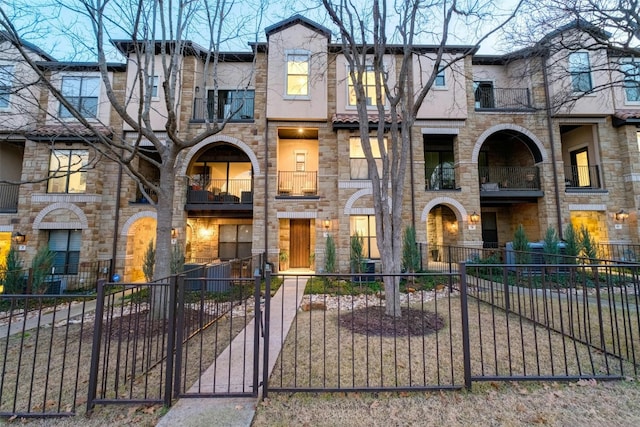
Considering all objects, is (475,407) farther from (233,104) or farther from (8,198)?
(8,198)

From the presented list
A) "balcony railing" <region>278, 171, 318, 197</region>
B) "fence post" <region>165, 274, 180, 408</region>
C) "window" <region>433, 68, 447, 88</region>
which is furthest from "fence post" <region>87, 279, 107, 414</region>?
→ "window" <region>433, 68, 447, 88</region>

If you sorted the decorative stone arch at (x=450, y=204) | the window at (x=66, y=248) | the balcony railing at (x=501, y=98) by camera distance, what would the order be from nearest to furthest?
1. the window at (x=66, y=248)
2. the decorative stone arch at (x=450, y=204)
3. the balcony railing at (x=501, y=98)

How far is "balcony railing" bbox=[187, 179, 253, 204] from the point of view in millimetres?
12508

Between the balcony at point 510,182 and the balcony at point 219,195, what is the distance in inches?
448

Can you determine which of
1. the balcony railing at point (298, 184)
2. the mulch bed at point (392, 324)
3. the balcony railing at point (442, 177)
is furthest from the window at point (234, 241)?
the balcony railing at point (442, 177)

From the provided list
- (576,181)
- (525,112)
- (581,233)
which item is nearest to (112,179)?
(525,112)

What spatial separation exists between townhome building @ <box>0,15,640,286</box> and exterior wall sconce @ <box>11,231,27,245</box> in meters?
0.10

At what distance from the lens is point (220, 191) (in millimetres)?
14688

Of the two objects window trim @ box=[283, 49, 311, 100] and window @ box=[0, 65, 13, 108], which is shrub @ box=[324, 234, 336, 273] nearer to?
window trim @ box=[283, 49, 311, 100]

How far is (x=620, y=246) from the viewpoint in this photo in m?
12.3

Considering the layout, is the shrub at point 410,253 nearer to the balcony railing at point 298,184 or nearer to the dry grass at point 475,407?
the balcony railing at point 298,184

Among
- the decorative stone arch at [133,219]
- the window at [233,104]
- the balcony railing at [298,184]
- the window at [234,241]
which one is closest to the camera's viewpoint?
the decorative stone arch at [133,219]

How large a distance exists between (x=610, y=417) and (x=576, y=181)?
15.4 meters

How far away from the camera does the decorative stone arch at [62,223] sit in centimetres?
1149
